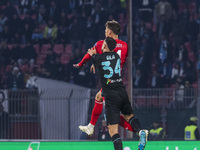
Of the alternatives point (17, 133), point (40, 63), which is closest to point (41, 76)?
point (40, 63)

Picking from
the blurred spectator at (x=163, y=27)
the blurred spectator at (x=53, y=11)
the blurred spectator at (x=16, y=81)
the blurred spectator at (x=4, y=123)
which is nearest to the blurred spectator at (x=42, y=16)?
the blurred spectator at (x=53, y=11)

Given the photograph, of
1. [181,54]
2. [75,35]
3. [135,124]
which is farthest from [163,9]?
[135,124]

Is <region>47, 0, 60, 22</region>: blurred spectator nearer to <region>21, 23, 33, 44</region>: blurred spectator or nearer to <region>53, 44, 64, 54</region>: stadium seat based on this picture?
<region>21, 23, 33, 44</region>: blurred spectator

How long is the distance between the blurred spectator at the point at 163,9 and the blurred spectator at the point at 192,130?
6192mm

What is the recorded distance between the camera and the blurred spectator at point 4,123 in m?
16.4

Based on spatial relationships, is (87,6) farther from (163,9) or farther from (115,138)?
(115,138)

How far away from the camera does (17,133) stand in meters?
16.5

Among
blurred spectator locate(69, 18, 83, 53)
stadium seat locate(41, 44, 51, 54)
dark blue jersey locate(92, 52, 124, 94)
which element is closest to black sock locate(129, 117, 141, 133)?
dark blue jersey locate(92, 52, 124, 94)

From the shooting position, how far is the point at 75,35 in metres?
20.2

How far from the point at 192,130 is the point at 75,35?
7.08 metres

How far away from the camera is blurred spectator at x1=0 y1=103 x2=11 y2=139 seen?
53.8ft

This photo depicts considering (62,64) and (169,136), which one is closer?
(169,136)

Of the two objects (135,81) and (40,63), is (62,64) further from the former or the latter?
(135,81)

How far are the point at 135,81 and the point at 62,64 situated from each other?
2.95m
